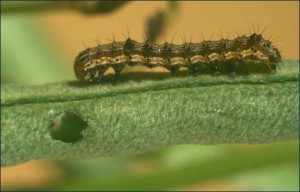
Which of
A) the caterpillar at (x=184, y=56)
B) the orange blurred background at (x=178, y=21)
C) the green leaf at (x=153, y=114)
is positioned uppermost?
the orange blurred background at (x=178, y=21)

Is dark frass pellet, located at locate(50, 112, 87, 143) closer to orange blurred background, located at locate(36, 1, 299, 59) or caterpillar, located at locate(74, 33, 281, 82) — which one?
caterpillar, located at locate(74, 33, 281, 82)

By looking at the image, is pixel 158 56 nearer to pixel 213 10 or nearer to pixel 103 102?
pixel 103 102

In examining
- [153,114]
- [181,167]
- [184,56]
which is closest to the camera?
[153,114]

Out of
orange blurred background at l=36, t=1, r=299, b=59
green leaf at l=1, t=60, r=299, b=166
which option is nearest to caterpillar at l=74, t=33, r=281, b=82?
green leaf at l=1, t=60, r=299, b=166

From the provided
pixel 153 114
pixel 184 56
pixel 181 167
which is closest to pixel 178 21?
pixel 184 56

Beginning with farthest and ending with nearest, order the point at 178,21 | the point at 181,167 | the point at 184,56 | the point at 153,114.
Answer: the point at 178,21, the point at 181,167, the point at 184,56, the point at 153,114

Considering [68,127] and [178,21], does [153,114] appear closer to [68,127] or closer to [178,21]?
[68,127]

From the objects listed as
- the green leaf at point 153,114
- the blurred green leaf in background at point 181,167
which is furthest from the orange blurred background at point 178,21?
the green leaf at point 153,114

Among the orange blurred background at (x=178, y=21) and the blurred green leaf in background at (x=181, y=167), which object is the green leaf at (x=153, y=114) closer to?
the blurred green leaf in background at (x=181, y=167)
